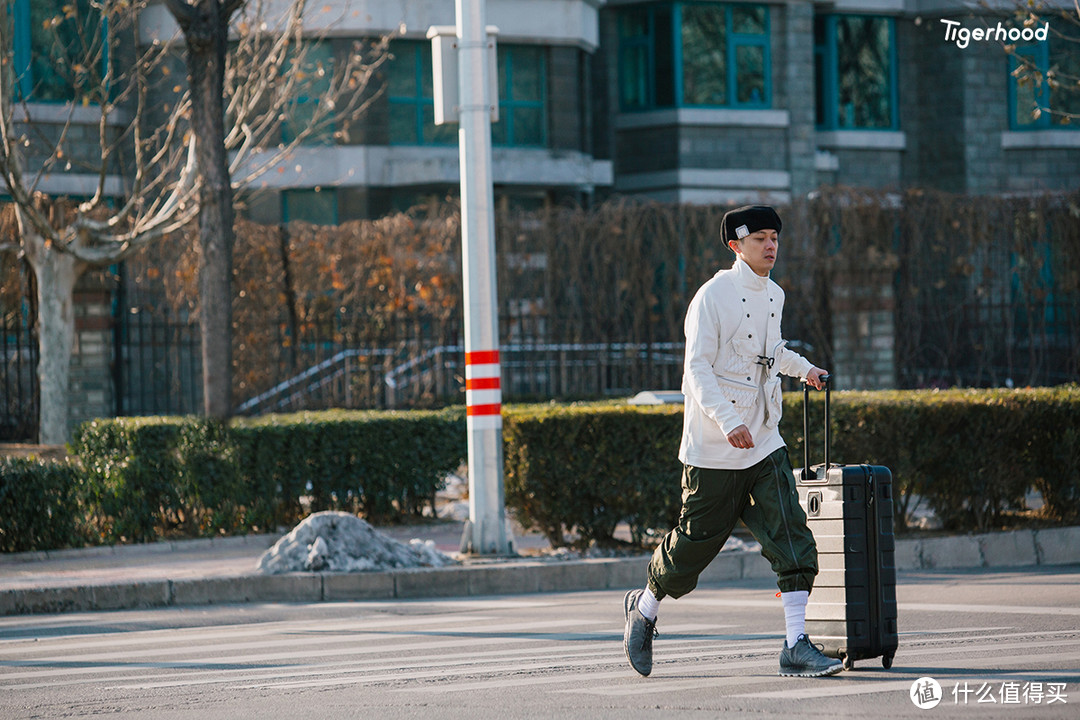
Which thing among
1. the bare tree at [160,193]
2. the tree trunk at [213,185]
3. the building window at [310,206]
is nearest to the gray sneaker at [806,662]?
the tree trunk at [213,185]

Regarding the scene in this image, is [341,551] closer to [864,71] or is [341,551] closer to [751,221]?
[751,221]

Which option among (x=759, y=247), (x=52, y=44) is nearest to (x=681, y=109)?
(x=52, y=44)

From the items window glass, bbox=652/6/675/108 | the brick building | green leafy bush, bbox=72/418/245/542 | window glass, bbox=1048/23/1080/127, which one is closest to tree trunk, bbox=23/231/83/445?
green leafy bush, bbox=72/418/245/542

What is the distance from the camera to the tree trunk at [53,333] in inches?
731

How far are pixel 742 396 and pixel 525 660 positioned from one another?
1770mm

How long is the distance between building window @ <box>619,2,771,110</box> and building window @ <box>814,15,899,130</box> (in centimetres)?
237

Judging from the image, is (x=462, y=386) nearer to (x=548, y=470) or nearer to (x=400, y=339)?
(x=400, y=339)

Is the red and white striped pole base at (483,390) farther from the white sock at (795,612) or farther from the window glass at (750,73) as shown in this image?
the window glass at (750,73)

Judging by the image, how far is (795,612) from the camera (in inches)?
241

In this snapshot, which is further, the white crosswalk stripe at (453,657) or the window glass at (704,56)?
the window glass at (704,56)

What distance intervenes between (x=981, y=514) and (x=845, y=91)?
2047 cm

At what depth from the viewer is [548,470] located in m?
11.2

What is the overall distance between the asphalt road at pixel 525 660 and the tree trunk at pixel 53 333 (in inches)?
350

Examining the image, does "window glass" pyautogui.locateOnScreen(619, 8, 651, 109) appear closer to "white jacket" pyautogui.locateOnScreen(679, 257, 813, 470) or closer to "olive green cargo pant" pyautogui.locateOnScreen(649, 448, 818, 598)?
"white jacket" pyautogui.locateOnScreen(679, 257, 813, 470)
